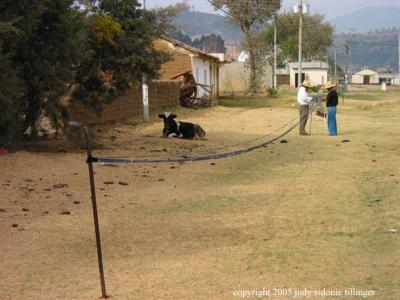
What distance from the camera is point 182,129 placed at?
18.0 meters

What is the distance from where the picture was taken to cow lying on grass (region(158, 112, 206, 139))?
17953 mm

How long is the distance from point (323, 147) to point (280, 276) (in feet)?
35.9

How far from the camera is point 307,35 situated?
85688 mm

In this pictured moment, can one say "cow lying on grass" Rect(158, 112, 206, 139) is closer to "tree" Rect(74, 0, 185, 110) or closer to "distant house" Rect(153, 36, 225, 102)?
"tree" Rect(74, 0, 185, 110)

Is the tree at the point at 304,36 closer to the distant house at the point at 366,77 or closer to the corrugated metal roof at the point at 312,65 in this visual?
the corrugated metal roof at the point at 312,65

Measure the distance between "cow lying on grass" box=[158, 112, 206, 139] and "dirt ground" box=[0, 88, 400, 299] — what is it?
281cm

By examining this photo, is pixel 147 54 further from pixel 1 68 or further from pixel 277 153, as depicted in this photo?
pixel 1 68

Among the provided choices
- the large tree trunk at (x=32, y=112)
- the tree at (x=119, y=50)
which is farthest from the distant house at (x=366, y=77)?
the large tree trunk at (x=32, y=112)

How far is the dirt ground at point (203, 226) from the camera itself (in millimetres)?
6016

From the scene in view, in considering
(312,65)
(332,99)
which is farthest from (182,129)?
(312,65)

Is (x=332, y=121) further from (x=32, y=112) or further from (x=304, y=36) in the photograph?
(x=304, y=36)

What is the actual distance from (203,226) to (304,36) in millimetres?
79652

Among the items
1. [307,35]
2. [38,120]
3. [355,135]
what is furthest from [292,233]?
[307,35]

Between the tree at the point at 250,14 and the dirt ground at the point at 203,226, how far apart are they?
38.3 metres
